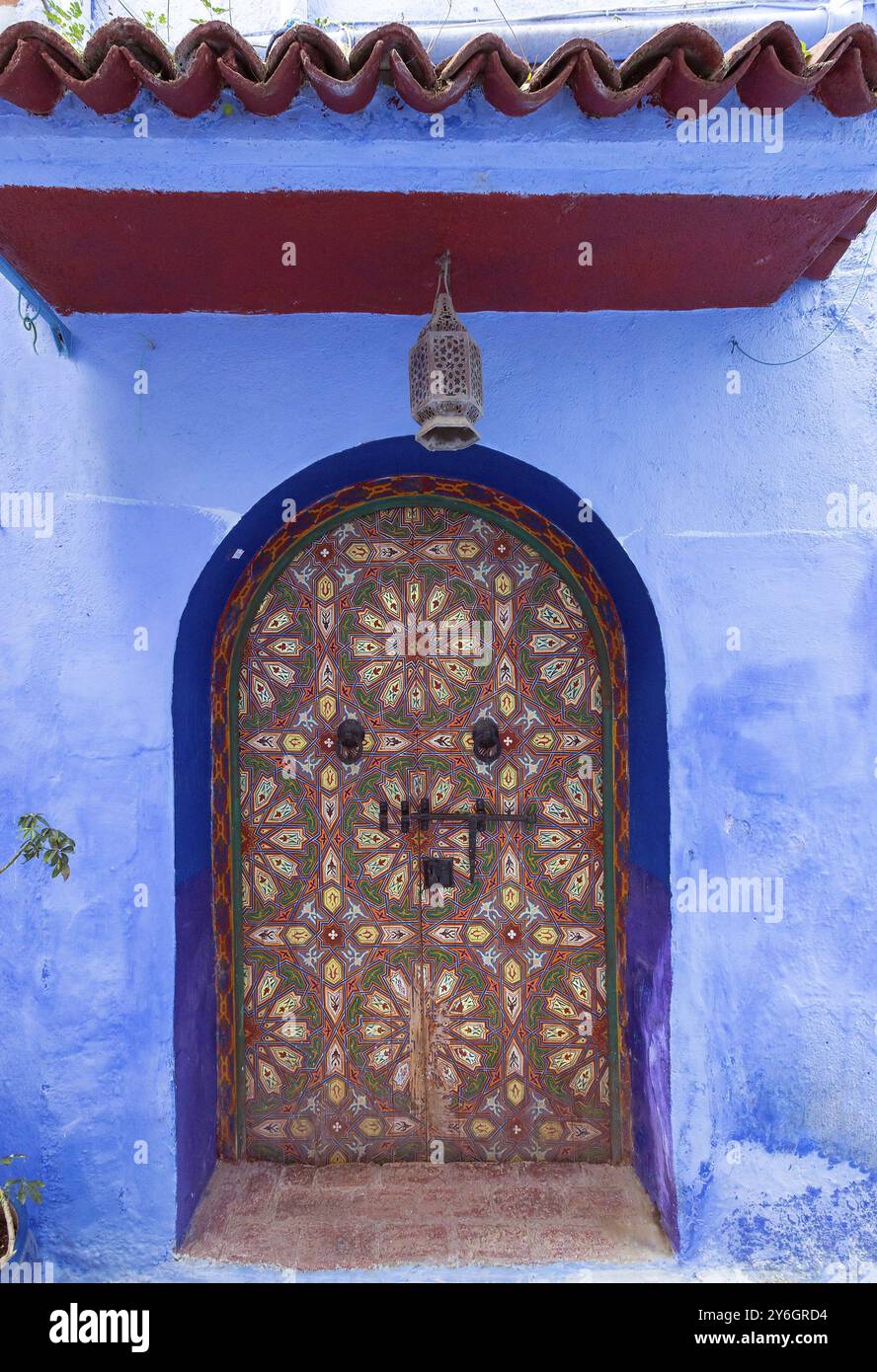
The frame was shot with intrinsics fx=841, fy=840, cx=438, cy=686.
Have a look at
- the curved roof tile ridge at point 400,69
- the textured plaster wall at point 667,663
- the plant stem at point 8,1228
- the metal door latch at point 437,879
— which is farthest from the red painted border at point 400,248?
the plant stem at point 8,1228

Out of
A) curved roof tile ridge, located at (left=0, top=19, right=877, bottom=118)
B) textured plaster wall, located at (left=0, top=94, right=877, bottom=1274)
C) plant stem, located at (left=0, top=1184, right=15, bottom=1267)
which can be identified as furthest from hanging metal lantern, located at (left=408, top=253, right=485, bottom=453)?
plant stem, located at (left=0, top=1184, right=15, bottom=1267)

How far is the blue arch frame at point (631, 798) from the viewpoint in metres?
2.63

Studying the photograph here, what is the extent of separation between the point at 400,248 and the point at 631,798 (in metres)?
1.89

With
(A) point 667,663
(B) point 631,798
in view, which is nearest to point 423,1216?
(B) point 631,798

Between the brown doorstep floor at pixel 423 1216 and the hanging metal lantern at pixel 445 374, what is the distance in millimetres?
2469

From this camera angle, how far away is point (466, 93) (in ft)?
6.29

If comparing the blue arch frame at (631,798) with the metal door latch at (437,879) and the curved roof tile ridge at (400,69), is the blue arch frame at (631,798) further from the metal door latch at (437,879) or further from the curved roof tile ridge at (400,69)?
the curved roof tile ridge at (400,69)

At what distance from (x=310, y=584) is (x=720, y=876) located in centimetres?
172

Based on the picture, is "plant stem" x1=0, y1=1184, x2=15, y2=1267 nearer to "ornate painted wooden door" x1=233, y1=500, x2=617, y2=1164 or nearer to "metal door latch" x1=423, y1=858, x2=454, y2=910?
"ornate painted wooden door" x1=233, y1=500, x2=617, y2=1164

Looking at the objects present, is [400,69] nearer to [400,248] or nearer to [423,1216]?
[400,248]

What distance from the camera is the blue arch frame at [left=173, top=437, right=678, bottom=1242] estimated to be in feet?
8.64

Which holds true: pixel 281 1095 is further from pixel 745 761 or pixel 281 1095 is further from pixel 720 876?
pixel 745 761

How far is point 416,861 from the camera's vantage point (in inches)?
121

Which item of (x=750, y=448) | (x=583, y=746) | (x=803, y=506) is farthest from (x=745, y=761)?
(x=750, y=448)
